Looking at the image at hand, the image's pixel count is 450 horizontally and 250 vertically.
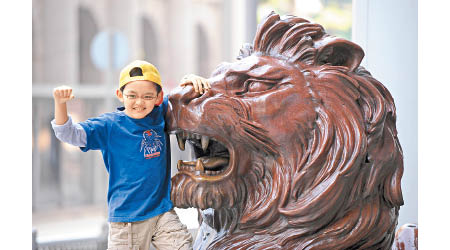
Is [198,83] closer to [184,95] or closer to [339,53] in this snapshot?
[184,95]

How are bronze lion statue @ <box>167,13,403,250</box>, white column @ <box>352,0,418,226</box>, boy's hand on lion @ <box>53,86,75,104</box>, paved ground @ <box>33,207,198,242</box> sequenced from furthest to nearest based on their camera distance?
paved ground @ <box>33,207,198,242</box> → white column @ <box>352,0,418,226</box> → bronze lion statue @ <box>167,13,403,250</box> → boy's hand on lion @ <box>53,86,75,104</box>

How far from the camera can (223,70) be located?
1.18 metres

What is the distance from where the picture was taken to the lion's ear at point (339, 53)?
1153mm

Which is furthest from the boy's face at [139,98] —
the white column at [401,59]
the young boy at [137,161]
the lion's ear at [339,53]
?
the white column at [401,59]

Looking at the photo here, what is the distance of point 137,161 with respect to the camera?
3.68 ft

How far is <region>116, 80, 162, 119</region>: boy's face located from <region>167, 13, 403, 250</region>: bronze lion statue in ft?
0.21

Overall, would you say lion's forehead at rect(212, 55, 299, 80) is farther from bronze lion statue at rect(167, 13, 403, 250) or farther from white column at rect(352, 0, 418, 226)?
white column at rect(352, 0, 418, 226)

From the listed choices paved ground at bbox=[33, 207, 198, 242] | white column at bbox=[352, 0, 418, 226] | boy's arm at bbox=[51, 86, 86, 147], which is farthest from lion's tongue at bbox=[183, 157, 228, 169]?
paved ground at bbox=[33, 207, 198, 242]

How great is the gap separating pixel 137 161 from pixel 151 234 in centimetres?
17

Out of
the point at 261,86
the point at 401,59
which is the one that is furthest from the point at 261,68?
the point at 401,59

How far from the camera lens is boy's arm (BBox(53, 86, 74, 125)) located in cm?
100

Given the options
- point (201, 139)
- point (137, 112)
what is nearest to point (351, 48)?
point (201, 139)
